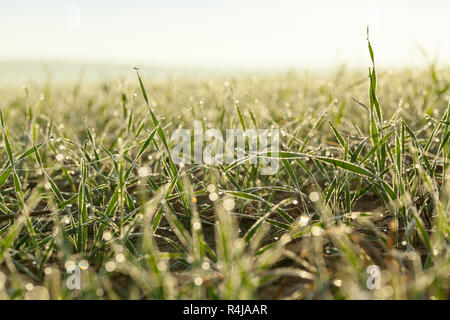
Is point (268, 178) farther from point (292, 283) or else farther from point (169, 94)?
point (169, 94)

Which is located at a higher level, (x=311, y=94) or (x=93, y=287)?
(x=311, y=94)

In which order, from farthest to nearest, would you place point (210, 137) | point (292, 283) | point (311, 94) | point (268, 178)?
point (311, 94) < point (210, 137) < point (268, 178) < point (292, 283)

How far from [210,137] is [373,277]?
3.10 ft

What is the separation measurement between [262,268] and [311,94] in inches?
90.0

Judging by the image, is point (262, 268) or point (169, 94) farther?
point (169, 94)

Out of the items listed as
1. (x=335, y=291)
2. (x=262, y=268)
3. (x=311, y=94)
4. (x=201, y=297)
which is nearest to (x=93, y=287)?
(x=201, y=297)

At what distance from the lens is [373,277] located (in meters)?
0.75

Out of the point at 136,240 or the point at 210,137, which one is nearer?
the point at 136,240

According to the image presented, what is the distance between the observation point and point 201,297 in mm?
761
